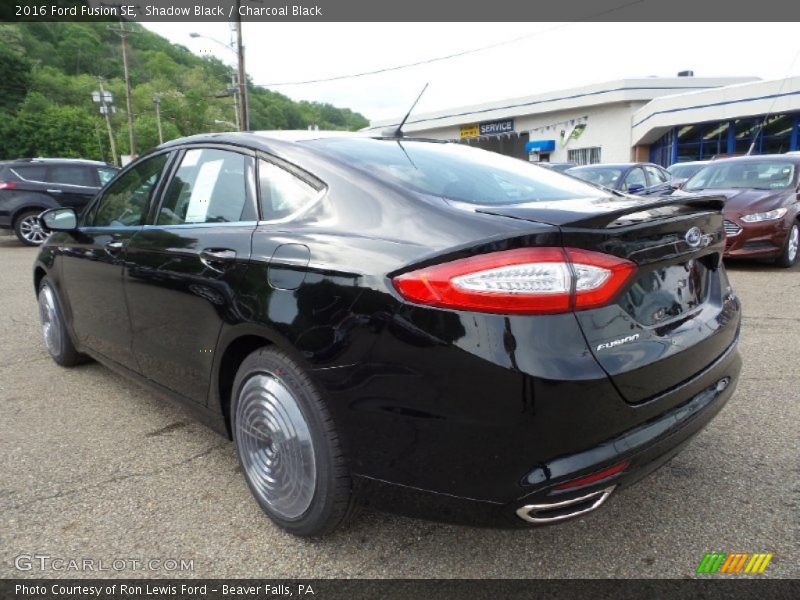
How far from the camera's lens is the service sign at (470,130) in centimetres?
4975

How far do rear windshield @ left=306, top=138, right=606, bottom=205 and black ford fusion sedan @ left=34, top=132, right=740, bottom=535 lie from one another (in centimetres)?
2

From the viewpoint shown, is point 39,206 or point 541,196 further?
point 39,206

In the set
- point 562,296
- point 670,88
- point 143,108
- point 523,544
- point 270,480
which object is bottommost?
point 523,544

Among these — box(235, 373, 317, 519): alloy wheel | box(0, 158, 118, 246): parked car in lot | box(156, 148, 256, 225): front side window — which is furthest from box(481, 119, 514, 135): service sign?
box(235, 373, 317, 519): alloy wheel

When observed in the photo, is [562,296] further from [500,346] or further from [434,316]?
[434,316]

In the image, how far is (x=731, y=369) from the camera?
227 cm

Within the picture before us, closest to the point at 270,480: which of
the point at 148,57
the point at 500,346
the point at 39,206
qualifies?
the point at 500,346

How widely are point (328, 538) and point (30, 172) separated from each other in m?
12.6

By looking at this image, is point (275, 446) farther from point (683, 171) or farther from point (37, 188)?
point (683, 171)

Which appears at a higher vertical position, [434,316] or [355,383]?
[434,316]

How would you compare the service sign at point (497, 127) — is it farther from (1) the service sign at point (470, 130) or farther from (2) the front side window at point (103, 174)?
(2) the front side window at point (103, 174)

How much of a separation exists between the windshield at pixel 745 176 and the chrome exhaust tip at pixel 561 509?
8.03m

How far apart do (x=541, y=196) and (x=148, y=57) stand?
84.4m

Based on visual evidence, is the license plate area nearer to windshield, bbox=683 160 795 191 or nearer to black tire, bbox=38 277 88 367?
black tire, bbox=38 277 88 367
